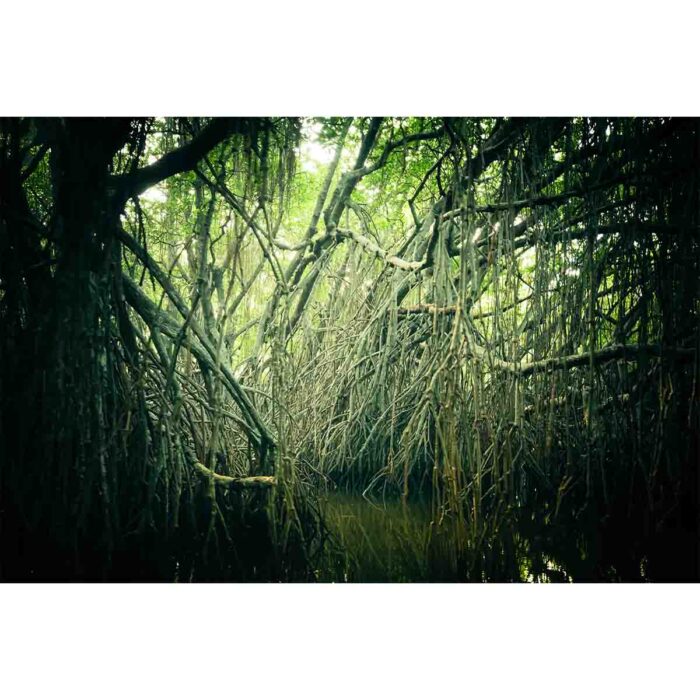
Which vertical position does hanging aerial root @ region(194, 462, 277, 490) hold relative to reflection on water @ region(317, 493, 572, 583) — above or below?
above

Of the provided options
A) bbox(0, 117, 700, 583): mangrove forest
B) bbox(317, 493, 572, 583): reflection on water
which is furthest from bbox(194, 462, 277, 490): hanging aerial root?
bbox(317, 493, 572, 583): reflection on water

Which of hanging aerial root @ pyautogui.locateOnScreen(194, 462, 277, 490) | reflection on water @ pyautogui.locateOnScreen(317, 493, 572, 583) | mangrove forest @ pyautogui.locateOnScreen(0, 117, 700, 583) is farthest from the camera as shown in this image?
hanging aerial root @ pyautogui.locateOnScreen(194, 462, 277, 490)

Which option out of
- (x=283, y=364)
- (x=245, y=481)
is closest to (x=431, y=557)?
(x=245, y=481)

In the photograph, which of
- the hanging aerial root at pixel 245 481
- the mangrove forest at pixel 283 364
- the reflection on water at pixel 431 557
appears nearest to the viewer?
the mangrove forest at pixel 283 364

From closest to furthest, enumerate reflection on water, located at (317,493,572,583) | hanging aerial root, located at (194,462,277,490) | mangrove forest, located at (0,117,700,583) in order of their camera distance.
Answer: mangrove forest, located at (0,117,700,583)
reflection on water, located at (317,493,572,583)
hanging aerial root, located at (194,462,277,490)

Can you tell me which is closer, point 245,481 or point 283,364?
point 245,481

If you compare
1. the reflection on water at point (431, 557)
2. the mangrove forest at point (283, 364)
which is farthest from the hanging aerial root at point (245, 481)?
the reflection on water at point (431, 557)

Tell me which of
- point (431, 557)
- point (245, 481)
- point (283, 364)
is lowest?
point (431, 557)

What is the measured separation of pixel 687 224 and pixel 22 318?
249cm

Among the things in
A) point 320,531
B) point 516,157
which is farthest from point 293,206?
point 320,531

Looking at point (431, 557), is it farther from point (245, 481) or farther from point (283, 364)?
point (283, 364)

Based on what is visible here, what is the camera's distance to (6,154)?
1.99m

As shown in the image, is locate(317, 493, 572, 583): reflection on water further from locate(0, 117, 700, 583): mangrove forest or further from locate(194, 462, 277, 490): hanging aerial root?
locate(194, 462, 277, 490): hanging aerial root

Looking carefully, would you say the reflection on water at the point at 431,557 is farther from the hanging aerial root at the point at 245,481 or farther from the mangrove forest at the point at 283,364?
the hanging aerial root at the point at 245,481
